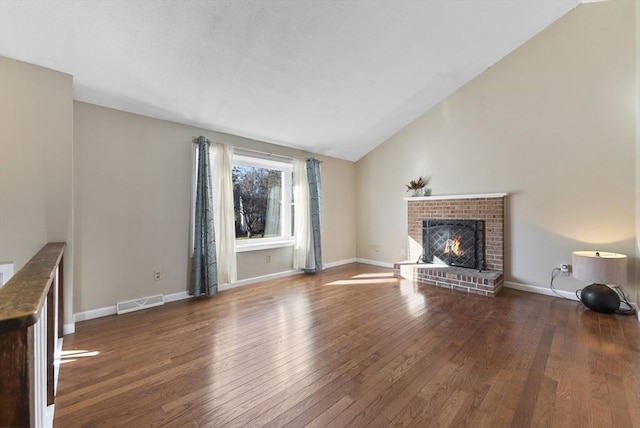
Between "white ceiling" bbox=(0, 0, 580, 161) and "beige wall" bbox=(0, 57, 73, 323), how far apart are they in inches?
7.7

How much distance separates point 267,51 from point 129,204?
7.25 feet

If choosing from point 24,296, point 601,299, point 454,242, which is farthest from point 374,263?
point 24,296

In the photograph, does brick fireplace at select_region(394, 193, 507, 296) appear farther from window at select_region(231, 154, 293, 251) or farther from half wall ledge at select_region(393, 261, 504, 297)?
window at select_region(231, 154, 293, 251)

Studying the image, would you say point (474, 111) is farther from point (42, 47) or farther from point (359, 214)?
point (42, 47)

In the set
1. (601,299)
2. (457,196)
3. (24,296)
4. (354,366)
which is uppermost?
(457,196)

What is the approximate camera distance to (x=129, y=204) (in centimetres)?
299

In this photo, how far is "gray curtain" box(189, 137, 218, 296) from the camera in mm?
3414

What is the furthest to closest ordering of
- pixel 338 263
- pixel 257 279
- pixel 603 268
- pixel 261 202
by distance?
1. pixel 338 263
2. pixel 261 202
3. pixel 257 279
4. pixel 603 268

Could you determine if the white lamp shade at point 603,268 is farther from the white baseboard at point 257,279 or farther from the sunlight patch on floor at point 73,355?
the sunlight patch on floor at point 73,355

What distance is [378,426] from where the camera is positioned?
1407mm

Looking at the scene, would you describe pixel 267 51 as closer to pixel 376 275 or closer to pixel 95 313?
pixel 95 313

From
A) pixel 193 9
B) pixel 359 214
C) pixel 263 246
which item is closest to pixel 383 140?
pixel 359 214

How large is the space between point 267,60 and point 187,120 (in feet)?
4.35

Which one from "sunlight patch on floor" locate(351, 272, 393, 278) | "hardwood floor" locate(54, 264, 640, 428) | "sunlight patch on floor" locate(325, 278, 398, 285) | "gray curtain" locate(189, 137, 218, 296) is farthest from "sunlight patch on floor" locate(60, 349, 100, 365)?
"sunlight patch on floor" locate(351, 272, 393, 278)
